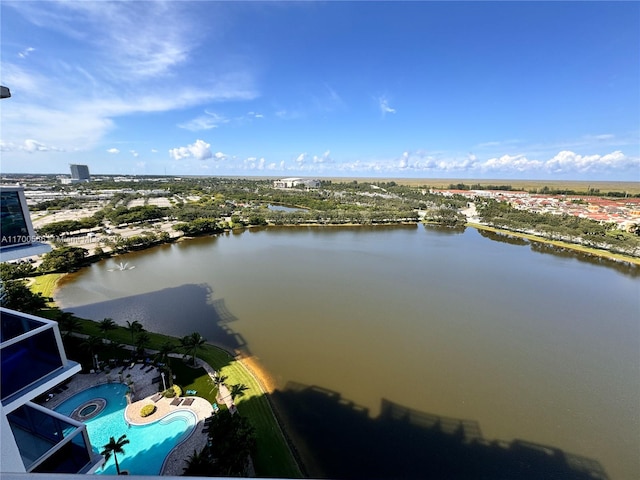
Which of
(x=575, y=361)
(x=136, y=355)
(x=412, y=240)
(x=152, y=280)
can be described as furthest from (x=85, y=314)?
(x=412, y=240)

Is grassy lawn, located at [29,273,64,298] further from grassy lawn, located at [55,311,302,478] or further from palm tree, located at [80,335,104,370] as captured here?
palm tree, located at [80,335,104,370]


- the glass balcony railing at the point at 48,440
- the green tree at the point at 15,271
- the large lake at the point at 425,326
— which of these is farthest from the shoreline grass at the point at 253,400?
the green tree at the point at 15,271

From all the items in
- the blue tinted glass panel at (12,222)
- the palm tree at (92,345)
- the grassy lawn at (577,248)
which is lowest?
the grassy lawn at (577,248)

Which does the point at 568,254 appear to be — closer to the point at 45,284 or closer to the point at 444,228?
the point at 444,228

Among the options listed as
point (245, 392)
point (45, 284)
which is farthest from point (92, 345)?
point (45, 284)

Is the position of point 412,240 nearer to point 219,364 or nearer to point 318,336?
point 318,336

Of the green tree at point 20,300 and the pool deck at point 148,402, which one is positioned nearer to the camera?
the pool deck at point 148,402

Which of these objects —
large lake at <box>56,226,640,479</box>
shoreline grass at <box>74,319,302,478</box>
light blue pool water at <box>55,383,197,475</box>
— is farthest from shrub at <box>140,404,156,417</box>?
large lake at <box>56,226,640,479</box>

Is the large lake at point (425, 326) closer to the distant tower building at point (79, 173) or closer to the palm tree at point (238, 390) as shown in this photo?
the palm tree at point (238, 390)
